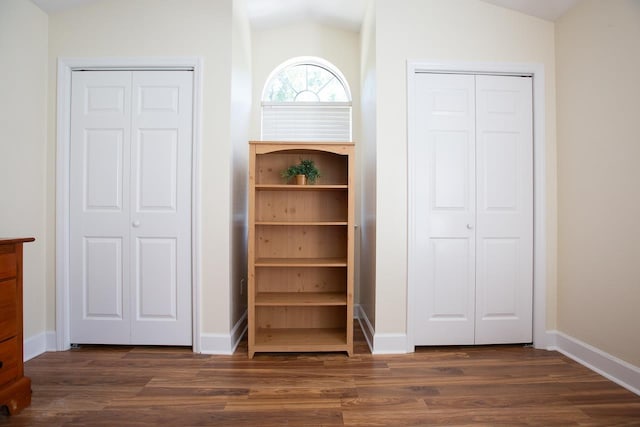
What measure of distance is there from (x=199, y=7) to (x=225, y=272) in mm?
2085

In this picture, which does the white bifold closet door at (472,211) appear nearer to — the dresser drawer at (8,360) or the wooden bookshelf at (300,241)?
the wooden bookshelf at (300,241)

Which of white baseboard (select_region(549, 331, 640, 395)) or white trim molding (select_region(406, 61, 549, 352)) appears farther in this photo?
white trim molding (select_region(406, 61, 549, 352))

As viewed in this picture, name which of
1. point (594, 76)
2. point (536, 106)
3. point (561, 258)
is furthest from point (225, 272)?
point (594, 76)

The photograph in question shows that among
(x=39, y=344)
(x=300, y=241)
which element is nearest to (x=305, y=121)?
(x=300, y=241)

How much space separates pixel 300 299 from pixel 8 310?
1.73 metres

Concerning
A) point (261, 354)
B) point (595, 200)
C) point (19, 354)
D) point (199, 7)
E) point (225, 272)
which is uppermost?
point (199, 7)

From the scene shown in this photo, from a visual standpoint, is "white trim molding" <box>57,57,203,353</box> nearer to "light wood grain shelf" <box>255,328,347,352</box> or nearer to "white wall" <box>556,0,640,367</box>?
"light wood grain shelf" <box>255,328,347,352</box>

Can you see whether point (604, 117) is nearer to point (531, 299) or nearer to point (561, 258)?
point (561, 258)

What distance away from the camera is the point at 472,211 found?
8.23ft

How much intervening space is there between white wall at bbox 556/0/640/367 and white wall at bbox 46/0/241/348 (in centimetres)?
262

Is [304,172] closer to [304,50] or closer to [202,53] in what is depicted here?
[202,53]

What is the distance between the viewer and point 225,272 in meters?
2.45

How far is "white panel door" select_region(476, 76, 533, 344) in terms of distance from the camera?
8.25 feet

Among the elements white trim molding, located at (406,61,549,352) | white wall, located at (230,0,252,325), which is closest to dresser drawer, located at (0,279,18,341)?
white wall, located at (230,0,252,325)
